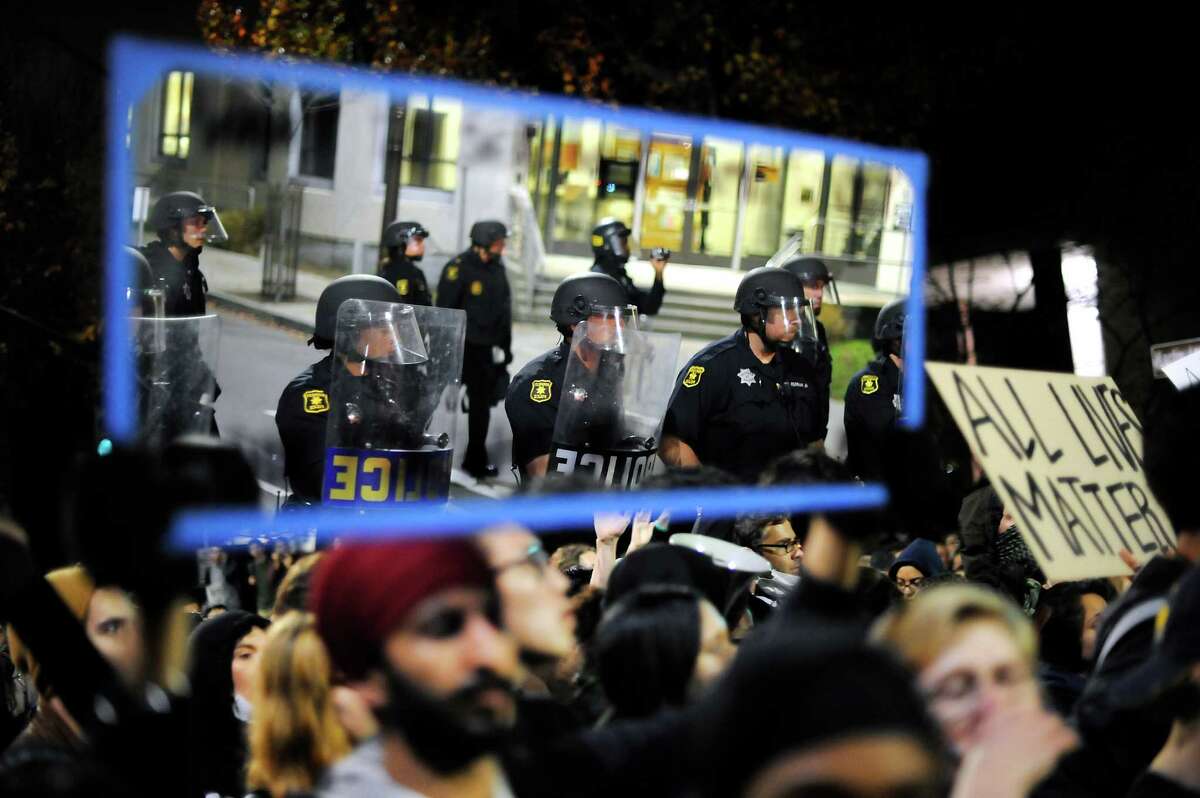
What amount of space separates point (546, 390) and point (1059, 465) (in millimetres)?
2330

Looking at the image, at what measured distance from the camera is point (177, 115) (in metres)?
4.06

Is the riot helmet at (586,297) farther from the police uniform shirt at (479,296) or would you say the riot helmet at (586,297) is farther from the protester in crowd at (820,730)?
the protester in crowd at (820,730)

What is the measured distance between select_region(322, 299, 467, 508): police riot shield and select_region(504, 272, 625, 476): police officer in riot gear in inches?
26.0

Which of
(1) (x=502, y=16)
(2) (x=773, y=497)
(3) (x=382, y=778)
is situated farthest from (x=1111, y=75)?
(3) (x=382, y=778)

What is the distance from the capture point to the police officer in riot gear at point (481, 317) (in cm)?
537

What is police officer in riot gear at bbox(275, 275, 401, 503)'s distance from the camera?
4516 mm

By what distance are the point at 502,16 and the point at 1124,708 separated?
384 inches

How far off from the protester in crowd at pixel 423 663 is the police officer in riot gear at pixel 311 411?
8.69 feet

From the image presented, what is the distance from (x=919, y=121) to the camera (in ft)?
39.6

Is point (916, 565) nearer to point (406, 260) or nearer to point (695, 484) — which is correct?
point (695, 484)

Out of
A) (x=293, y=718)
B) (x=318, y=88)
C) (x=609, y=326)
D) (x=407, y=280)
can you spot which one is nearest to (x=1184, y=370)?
(x=609, y=326)

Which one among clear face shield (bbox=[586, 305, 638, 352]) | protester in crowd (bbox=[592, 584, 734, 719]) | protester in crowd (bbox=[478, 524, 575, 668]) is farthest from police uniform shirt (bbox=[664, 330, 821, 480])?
protester in crowd (bbox=[478, 524, 575, 668])

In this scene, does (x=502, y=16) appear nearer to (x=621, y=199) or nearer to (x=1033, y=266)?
(x=1033, y=266)

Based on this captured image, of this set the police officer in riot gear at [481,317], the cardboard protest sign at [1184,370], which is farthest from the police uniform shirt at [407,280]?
Answer: the cardboard protest sign at [1184,370]
